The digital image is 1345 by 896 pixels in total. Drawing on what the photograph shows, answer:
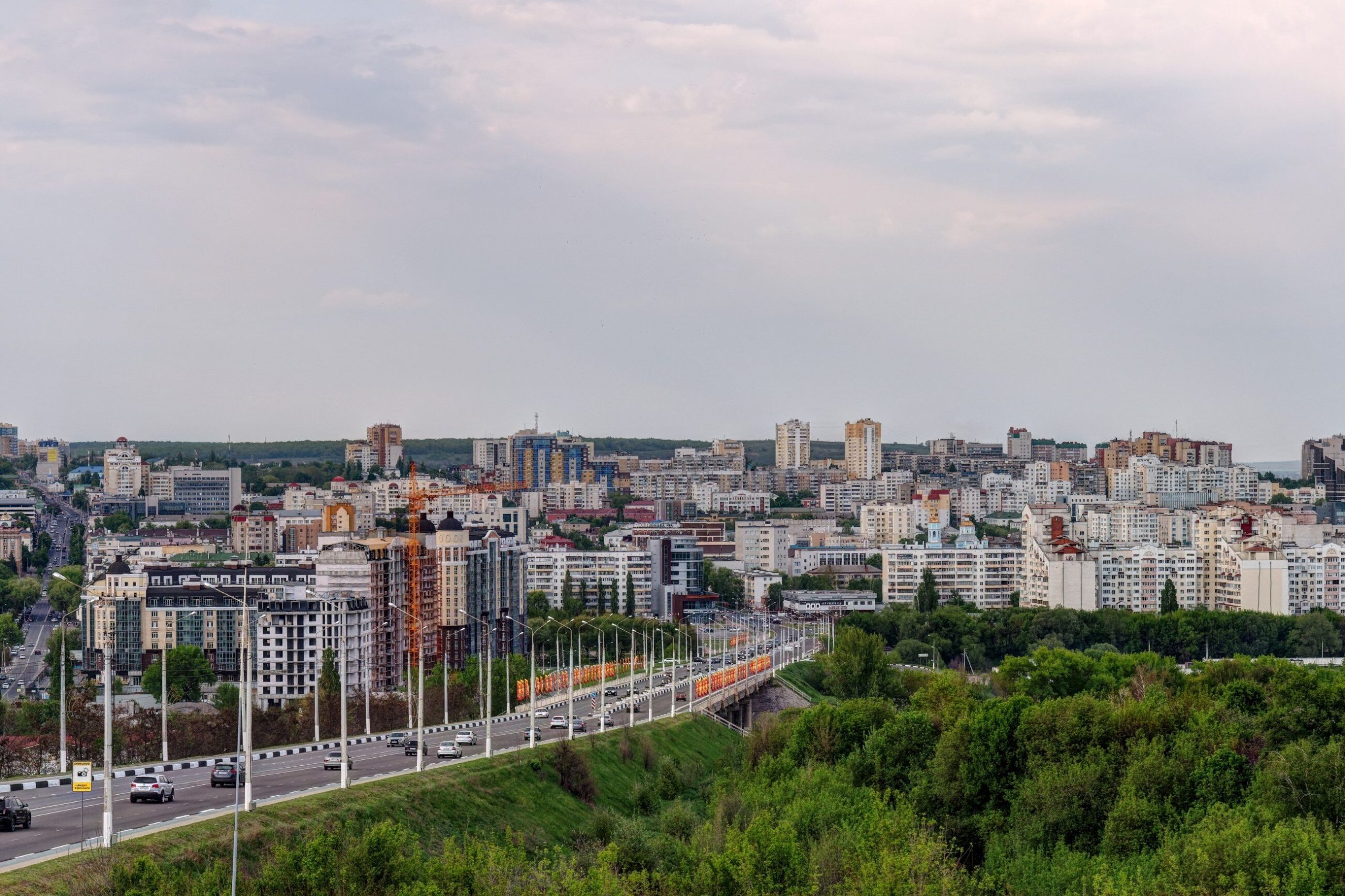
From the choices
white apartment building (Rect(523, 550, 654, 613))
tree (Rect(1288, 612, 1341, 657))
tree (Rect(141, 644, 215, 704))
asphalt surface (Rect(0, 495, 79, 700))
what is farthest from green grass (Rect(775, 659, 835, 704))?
white apartment building (Rect(523, 550, 654, 613))

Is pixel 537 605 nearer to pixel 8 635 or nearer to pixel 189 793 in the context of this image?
pixel 8 635

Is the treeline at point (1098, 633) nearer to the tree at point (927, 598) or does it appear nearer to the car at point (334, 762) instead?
the tree at point (927, 598)

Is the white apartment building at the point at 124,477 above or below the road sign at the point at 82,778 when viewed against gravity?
above

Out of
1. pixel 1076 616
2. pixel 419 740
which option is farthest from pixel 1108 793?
pixel 1076 616

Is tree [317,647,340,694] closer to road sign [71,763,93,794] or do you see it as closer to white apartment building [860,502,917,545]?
road sign [71,763,93,794]

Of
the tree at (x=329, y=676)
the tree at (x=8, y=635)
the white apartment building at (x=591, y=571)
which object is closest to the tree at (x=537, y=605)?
the white apartment building at (x=591, y=571)

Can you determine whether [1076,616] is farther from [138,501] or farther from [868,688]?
[138,501]
